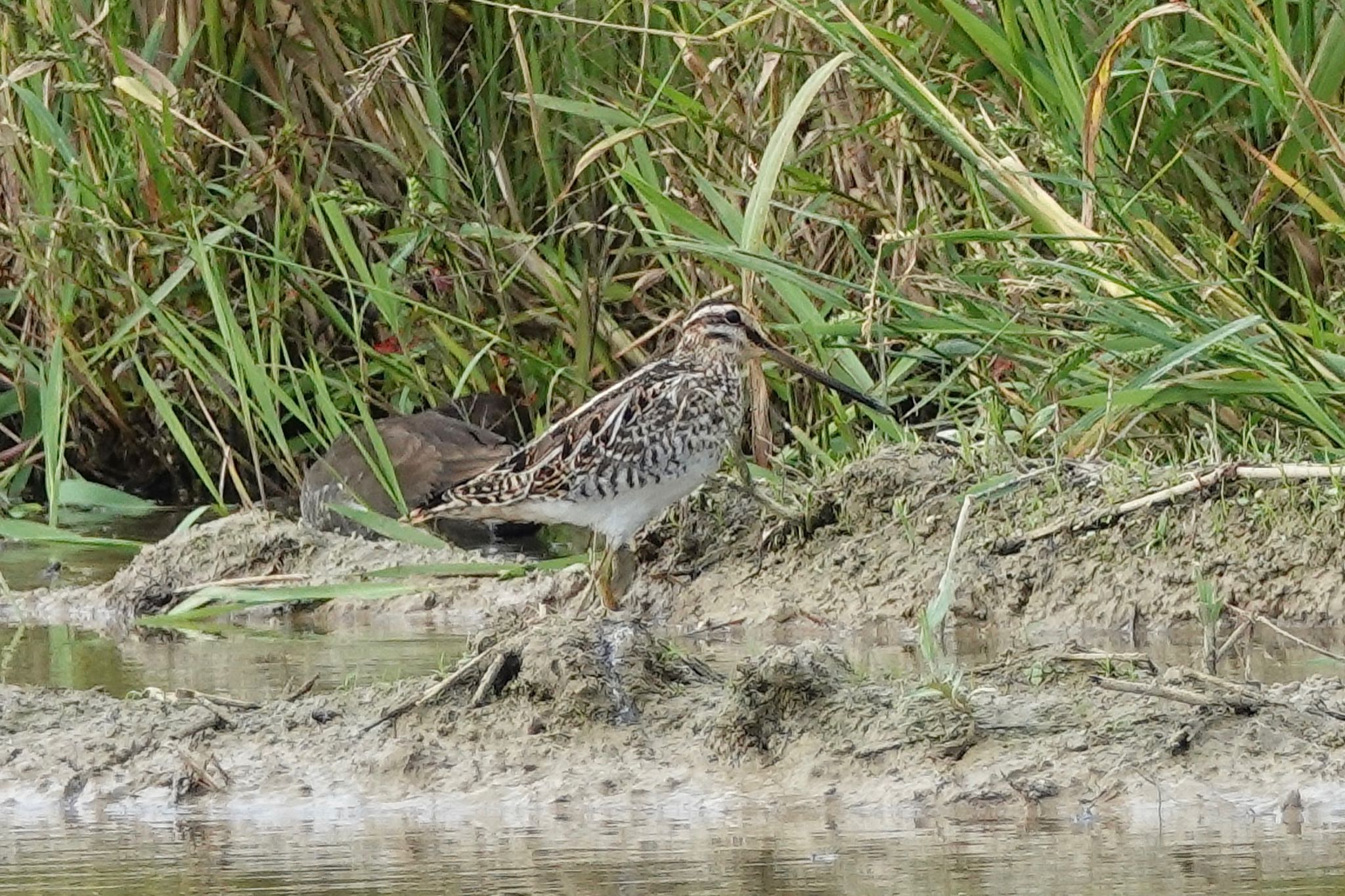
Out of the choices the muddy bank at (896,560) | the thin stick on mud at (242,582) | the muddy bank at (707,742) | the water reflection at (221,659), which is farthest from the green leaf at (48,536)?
the muddy bank at (707,742)

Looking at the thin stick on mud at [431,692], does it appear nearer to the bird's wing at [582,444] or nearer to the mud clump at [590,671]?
the mud clump at [590,671]

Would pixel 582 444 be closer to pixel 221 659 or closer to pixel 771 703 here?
pixel 221 659

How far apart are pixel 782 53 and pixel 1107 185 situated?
1.08m

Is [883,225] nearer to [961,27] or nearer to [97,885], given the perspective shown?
[961,27]

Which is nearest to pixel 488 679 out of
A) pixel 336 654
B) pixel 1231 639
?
pixel 1231 639

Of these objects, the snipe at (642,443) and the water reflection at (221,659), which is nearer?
the water reflection at (221,659)

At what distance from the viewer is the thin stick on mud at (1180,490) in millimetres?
5438

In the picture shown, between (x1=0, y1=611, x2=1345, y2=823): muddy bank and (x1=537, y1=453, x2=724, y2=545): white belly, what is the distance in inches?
73.2

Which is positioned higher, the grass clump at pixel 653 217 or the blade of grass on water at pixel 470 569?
the grass clump at pixel 653 217


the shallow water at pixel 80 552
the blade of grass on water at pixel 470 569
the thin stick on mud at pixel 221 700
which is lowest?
the shallow water at pixel 80 552

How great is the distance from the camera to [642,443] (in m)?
6.21

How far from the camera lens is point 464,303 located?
289 inches

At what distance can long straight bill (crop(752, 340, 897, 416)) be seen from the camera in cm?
630

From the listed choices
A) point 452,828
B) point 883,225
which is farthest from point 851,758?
point 883,225
